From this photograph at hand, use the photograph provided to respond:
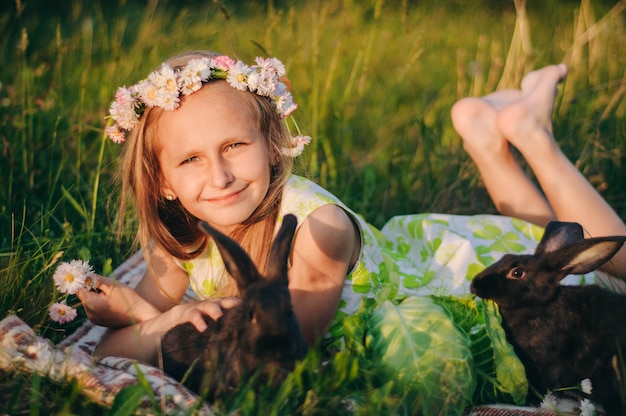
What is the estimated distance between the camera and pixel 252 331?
1.97 meters

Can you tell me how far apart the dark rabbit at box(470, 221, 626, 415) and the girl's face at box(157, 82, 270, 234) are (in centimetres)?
89

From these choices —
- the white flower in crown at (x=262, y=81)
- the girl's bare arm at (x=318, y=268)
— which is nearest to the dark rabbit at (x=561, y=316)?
the girl's bare arm at (x=318, y=268)

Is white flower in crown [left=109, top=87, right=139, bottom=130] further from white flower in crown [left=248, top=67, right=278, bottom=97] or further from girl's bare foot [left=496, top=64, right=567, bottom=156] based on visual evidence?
girl's bare foot [left=496, top=64, right=567, bottom=156]

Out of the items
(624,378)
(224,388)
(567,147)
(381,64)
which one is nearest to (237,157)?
(224,388)

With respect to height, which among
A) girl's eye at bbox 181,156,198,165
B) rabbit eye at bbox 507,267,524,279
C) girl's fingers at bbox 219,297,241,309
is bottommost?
rabbit eye at bbox 507,267,524,279

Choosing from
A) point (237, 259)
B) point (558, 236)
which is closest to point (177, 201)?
point (237, 259)

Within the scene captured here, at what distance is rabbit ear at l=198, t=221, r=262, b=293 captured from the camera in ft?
6.55

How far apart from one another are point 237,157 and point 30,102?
60.5 inches

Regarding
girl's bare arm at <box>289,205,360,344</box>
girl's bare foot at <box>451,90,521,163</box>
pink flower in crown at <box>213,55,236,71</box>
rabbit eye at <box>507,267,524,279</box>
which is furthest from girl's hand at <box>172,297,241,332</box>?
girl's bare foot at <box>451,90,521,163</box>

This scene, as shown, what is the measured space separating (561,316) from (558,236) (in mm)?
336

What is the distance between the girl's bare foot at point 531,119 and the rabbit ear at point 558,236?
2.62ft

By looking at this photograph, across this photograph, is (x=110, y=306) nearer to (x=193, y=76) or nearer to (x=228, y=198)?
(x=228, y=198)

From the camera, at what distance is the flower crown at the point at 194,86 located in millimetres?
2604

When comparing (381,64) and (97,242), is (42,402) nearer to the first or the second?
(97,242)
